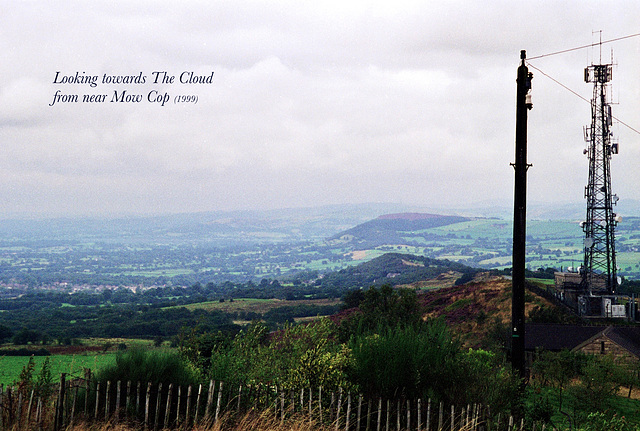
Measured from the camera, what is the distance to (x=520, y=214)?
1405 centimetres

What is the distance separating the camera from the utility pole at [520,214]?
13867 millimetres

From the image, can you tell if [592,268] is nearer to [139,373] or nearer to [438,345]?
[438,345]

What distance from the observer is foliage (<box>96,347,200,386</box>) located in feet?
42.4

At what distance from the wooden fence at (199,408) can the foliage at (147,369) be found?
0.18 metres

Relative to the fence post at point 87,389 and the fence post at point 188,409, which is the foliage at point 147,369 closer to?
the fence post at point 87,389

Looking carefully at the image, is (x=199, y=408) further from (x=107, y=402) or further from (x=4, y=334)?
(x=4, y=334)

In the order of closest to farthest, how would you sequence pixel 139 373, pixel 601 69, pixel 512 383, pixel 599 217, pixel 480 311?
pixel 139 373
pixel 512 383
pixel 601 69
pixel 599 217
pixel 480 311

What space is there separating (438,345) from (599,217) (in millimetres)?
47676


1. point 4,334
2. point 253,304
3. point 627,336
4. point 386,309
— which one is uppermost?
point 386,309

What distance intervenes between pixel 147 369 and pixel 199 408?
4.66 feet

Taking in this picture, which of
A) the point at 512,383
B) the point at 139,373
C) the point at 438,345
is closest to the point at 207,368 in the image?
the point at 139,373

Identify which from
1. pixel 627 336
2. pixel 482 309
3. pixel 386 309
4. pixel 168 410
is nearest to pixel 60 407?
pixel 168 410

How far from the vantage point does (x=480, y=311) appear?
68.7 m

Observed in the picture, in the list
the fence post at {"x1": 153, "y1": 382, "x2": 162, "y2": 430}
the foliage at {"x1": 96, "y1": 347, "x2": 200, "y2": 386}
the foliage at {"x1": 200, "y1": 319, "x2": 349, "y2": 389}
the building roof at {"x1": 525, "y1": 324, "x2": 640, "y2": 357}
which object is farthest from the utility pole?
the building roof at {"x1": 525, "y1": 324, "x2": 640, "y2": 357}
